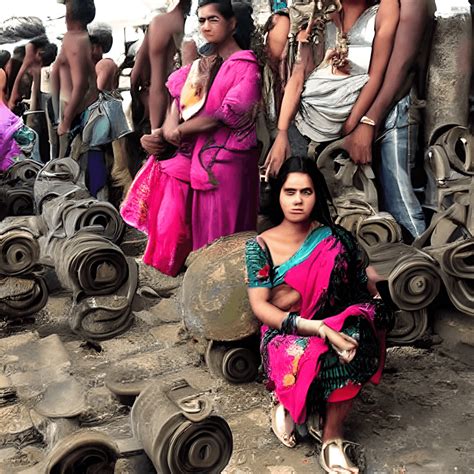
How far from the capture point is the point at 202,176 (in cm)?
441

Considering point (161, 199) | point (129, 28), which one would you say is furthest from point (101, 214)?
point (129, 28)

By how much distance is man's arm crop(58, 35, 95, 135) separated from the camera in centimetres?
720

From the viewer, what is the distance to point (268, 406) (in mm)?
3381

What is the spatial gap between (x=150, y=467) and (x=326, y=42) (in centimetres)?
313

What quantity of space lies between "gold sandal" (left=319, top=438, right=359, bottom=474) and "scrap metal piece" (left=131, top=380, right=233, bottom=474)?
525mm

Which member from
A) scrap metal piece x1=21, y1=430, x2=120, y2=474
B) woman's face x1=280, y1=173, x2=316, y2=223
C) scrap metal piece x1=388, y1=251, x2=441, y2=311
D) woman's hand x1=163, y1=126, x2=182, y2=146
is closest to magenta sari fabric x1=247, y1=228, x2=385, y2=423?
woman's face x1=280, y1=173, x2=316, y2=223

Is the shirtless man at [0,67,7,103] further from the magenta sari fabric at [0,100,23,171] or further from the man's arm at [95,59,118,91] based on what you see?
the man's arm at [95,59,118,91]

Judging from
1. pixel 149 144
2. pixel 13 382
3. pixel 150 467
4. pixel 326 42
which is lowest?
pixel 13 382

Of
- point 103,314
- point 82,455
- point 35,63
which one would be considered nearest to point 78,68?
point 35,63

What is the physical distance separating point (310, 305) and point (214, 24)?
217 cm

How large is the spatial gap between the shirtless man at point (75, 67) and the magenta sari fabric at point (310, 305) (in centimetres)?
487

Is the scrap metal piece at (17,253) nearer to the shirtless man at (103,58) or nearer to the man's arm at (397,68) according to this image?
the man's arm at (397,68)

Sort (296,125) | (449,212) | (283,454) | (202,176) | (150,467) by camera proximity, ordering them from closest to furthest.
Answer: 1. (150,467)
2. (283,454)
3. (449,212)
4. (202,176)
5. (296,125)

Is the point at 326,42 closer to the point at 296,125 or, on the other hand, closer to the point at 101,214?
the point at 296,125
